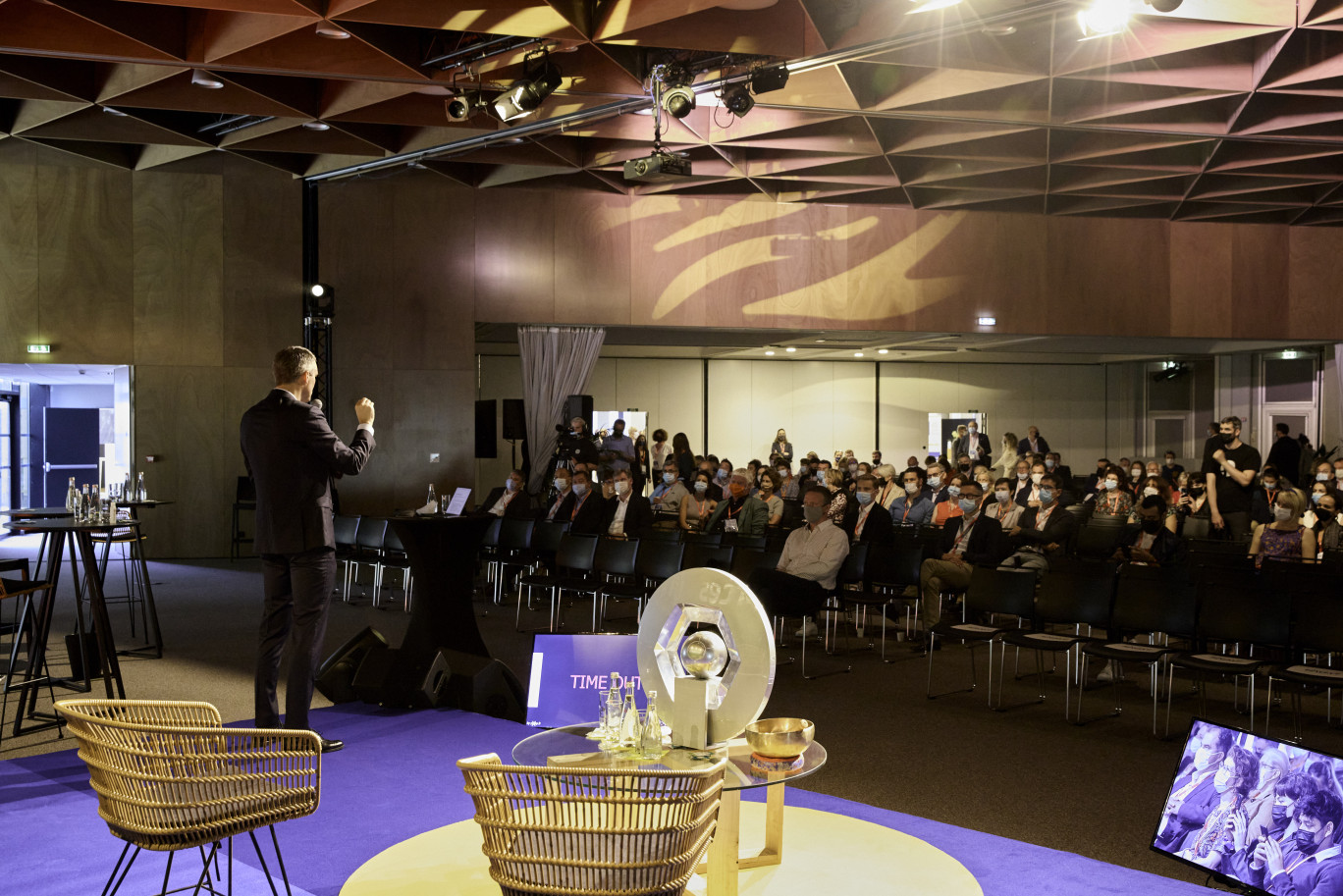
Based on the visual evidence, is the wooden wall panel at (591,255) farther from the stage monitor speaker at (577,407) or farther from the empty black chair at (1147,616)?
the empty black chair at (1147,616)

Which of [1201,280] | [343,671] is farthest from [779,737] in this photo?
[1201,280]

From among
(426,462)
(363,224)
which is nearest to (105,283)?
(363,224)

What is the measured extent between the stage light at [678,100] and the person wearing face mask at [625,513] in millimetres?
→ 3672

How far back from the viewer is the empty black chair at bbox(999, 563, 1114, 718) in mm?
6461

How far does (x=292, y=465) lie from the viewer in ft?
15.9

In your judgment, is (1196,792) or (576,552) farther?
(576,552)

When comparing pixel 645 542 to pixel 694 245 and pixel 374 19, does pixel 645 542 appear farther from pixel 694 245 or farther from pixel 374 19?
pixel 694 245

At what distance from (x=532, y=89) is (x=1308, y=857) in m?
6.83

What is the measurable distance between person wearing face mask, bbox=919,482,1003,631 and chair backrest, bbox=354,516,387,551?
4.85 meters

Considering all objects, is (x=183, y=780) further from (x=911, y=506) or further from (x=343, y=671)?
(x=911, y=506)

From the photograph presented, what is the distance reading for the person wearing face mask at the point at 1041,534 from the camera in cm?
852

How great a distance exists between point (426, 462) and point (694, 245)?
4.42 meters

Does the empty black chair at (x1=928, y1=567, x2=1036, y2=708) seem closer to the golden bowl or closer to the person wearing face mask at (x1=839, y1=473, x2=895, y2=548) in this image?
the person wearing face mask at (x1=839, y1=473, x2=895, y2=548)

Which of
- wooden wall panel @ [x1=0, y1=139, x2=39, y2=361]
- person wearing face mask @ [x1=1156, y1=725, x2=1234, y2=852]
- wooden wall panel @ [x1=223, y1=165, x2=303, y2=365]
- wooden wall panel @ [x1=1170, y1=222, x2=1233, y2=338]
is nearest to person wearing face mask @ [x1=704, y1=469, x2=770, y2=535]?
wooden wall panel @ [x1=223, y1=165, x2=303, y2=365]
